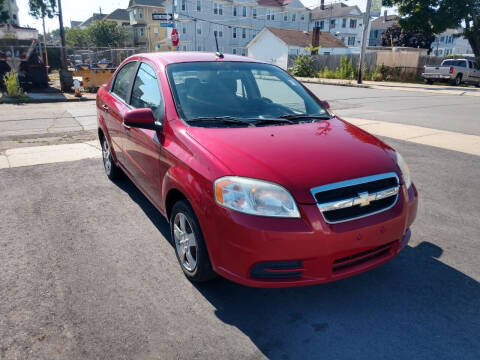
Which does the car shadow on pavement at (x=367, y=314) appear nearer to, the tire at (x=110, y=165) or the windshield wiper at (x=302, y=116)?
the windshield wiper at (x=302, y=116)

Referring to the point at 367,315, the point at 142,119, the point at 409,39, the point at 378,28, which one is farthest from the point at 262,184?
the point at 378,28

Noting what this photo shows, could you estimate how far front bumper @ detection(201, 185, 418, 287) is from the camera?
7.81ft

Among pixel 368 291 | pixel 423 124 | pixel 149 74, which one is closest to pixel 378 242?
pixel 368 291

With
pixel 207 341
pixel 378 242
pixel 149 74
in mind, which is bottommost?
pixel 207 341

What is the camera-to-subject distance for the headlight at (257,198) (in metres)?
2.43

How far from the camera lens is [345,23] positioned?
6712 centimetres

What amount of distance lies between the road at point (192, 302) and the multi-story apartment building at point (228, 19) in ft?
163

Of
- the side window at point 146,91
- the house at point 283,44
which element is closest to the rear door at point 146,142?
the side window at point 146,91

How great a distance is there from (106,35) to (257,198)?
229 ft

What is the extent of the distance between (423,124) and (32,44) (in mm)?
15648

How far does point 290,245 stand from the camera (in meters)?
2.38

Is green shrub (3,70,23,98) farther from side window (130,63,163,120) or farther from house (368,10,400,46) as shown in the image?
house (368,10,400,46)

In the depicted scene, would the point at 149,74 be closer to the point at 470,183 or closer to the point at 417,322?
the point at 417,322

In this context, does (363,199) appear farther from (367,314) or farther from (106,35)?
(106,35)
